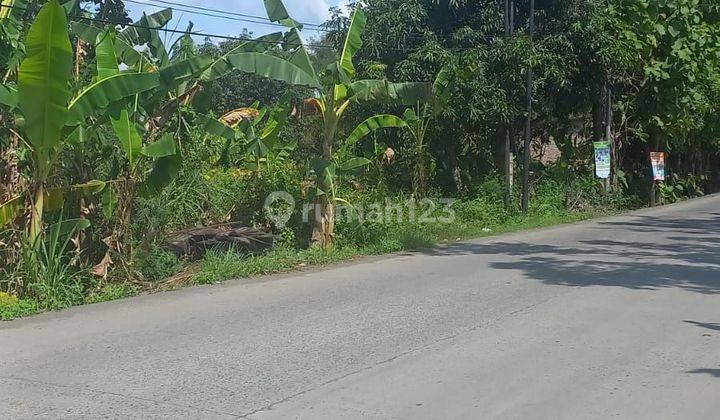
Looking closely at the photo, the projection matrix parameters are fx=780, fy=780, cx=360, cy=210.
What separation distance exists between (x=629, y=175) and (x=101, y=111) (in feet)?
72.5

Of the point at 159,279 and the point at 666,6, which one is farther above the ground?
the point at 666,6

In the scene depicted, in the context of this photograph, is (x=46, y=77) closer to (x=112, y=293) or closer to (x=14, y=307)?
(x=14, y=307)

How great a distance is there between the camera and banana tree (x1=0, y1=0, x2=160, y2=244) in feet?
28.9

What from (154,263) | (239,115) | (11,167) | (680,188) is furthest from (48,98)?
(680,188)

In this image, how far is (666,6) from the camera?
24.0 meters

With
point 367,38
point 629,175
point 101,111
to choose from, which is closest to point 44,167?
point 101,111

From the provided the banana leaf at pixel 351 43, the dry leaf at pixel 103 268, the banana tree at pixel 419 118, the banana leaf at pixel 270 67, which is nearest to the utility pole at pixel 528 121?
the banana tree at pixel 419 118

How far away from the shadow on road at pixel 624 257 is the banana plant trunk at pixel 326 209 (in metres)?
1.99

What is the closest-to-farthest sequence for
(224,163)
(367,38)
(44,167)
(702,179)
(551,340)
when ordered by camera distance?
1. (551,340)
2. (44,167)
3. (224,163)
4. (367,38)
5. (702,179)

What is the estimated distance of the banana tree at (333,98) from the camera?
13898mm

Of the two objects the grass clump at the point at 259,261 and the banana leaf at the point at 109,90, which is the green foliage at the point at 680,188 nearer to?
the grass clump at the point at 259,261

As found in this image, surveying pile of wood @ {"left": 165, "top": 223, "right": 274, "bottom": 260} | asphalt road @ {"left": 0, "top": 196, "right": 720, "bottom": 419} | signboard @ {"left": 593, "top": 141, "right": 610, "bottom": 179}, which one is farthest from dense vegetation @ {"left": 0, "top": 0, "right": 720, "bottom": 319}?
asphalt road @ {"left": 0, "top": 196, "right": 720, "bottom": 419}

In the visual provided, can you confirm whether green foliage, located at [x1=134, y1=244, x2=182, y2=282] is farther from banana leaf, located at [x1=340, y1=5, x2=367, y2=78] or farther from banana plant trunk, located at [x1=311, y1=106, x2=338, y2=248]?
banana leaf, located at [x1=340, y1=5, x2=367, y2=78]

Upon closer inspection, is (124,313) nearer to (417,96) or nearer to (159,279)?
(159,279)
